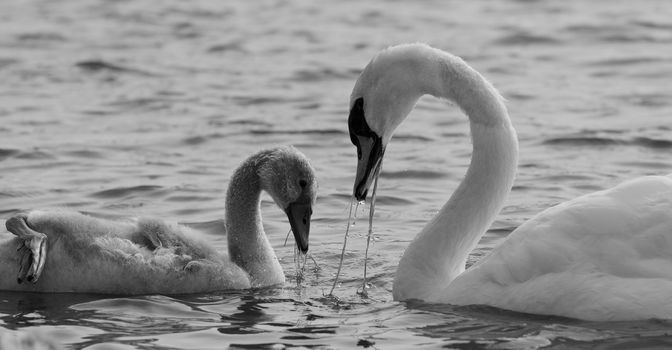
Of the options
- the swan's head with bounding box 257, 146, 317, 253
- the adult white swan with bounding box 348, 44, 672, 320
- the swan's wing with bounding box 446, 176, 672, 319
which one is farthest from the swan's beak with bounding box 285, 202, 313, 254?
the swan's wing with bounding box 446, 176, 672, 319

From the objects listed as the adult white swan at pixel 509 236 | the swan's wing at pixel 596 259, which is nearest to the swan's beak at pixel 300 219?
the adult white swan at pixel 509 236

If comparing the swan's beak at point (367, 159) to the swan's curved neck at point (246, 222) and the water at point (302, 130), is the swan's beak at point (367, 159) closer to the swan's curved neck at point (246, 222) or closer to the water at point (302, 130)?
the water at point (302, 130)

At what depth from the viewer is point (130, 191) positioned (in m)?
12.7

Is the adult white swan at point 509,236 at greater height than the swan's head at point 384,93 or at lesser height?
lesser

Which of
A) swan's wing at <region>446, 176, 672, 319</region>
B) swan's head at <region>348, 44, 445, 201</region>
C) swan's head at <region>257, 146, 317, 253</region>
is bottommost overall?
swan's wing at <region>446, 176, 672, 319</region>

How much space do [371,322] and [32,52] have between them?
12.5 metres

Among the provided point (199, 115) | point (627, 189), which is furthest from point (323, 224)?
point (199, 115)

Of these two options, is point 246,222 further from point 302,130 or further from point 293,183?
point 302,130

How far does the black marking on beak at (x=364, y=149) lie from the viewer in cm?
906

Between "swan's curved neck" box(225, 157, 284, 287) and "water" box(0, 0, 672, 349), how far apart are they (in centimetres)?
30

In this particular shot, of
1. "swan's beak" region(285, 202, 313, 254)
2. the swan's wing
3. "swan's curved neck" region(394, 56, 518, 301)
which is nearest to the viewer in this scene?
the swan's wing

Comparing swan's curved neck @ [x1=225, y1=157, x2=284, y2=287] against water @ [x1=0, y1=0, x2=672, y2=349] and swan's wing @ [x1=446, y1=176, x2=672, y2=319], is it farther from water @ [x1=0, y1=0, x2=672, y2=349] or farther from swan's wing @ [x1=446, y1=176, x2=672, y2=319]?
swan's wing @ [x1=446, y1=176, x2=672, y2=319]

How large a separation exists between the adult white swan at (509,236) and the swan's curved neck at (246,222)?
1139 mm

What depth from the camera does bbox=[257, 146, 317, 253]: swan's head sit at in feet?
32.5
